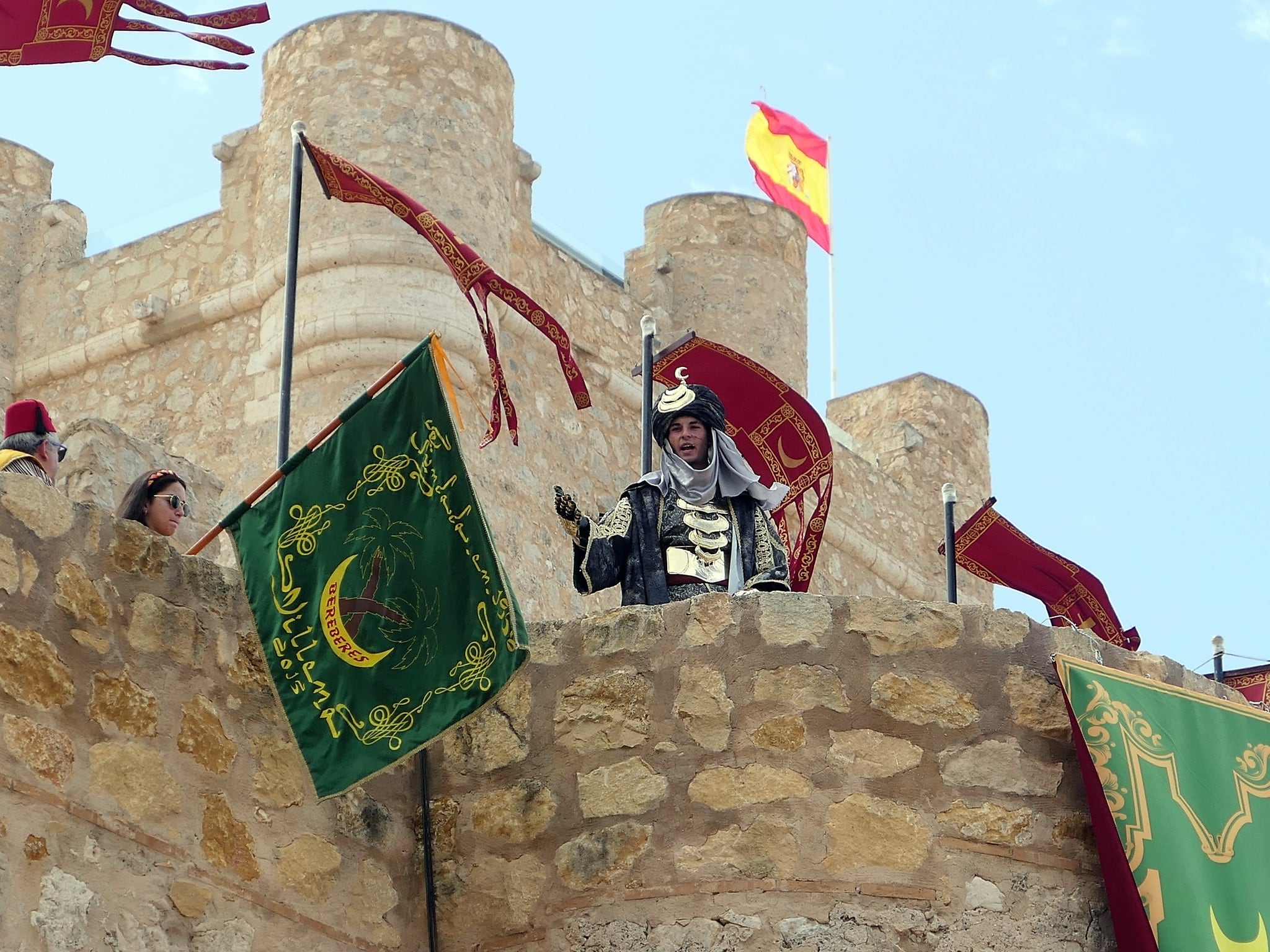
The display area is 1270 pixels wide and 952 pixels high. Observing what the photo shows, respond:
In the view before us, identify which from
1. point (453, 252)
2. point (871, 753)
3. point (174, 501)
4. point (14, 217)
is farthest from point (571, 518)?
point (14, 217)

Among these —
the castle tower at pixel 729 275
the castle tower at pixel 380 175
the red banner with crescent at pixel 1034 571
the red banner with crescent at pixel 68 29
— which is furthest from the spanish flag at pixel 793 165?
the red banner with crescent at pixel 68 29

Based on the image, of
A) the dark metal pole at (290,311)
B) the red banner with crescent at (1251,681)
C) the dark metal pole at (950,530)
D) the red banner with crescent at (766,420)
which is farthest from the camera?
the red banner with crescent at (1251,681)

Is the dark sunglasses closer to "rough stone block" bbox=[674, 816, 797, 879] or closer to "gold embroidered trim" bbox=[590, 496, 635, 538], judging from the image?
"gold embroidered trim" bbox=[590, 496, 635, 538]

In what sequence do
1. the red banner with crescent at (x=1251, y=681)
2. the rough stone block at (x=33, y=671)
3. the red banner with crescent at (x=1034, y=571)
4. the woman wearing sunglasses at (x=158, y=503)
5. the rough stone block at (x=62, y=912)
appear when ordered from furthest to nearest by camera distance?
the red banner with crescent at (x=1034, y=571) → the red banner with crescent at (x=1251, y=681) → the woman wearing sunglasses at (x=158, y=503) → the rough stone block at (x=33, y=671) → the rough stone block at (x=62, y=912)

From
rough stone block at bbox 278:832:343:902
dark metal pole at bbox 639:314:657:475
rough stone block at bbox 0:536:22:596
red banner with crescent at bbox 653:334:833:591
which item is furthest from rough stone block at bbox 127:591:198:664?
red banner with crescent at bbox 653:334:833:591

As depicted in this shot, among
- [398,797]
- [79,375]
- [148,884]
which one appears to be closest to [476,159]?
[79,375]

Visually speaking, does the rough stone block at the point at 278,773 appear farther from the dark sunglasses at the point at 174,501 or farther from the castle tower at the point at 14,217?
the castle tower at the point at 14,217

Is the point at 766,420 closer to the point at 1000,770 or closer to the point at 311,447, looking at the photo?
the point at 1000,770

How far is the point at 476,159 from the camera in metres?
13.4

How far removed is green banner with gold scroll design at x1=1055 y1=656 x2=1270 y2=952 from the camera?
6809 mm

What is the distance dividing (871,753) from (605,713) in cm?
78

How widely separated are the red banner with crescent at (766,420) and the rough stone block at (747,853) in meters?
4.43

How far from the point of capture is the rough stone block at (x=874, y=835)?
22.4 ft

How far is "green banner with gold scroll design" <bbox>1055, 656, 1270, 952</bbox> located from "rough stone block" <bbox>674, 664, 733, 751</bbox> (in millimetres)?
976
